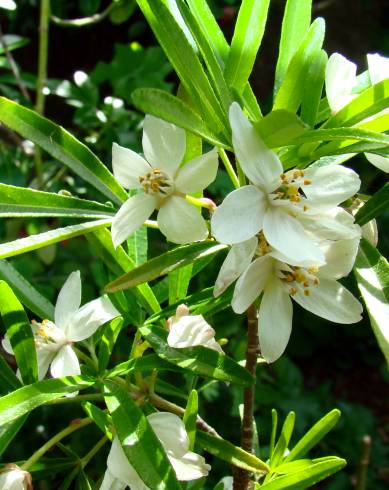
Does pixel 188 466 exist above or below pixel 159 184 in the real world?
below

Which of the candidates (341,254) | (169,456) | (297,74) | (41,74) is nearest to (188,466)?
(169,456)

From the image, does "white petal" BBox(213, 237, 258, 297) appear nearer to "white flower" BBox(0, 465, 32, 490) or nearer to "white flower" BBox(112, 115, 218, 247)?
"white flower" BBox(112, 115, 218, 247)

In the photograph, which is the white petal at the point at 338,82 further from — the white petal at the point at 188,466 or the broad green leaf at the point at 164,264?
the white petal at the point at 188,466

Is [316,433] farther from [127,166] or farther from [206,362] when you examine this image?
[127,166]

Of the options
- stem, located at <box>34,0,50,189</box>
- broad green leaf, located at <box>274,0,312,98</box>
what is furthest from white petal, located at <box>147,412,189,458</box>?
stem, located at <box>34,0,50,189</box>

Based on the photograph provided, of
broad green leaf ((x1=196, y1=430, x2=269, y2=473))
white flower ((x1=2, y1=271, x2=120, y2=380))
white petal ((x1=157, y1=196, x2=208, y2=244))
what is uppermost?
white petal ((x1=157, y1=196, x2=208, y2=244))

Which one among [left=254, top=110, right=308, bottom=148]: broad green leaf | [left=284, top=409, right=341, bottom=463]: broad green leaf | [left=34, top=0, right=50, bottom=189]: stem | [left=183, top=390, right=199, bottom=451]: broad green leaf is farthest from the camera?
[left=34, top=0, right=50, bottom=189]: stem

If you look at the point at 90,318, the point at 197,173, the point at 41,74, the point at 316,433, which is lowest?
the point at 316,433
